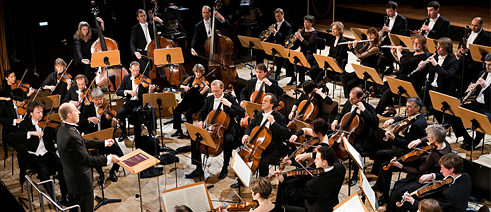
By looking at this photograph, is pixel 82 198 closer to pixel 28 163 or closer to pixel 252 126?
pixel 28 163

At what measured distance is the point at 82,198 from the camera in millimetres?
5258

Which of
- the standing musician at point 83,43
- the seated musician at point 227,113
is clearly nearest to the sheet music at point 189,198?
the seated musician at point 227,113

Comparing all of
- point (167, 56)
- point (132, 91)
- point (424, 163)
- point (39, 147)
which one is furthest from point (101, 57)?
point (424, 163)

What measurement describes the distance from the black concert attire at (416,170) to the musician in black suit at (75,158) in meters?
2.55

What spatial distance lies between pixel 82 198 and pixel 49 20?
505 cm

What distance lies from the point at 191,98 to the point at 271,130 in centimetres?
190

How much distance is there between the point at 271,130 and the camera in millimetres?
5875

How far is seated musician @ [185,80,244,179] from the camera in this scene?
638 cm

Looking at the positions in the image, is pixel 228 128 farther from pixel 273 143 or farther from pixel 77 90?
pixel 77 90

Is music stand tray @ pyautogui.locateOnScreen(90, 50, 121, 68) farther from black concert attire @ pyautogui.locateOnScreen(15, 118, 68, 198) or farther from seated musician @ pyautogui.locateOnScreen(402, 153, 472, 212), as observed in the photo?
seated musician @ pyautogui.locateOnScreen(402, 153, 472, 212)

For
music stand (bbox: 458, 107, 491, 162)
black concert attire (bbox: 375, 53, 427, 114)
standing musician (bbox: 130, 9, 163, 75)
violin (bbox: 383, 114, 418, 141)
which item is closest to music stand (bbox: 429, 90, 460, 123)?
music stand (bbox: 458, 107, 491, 162)

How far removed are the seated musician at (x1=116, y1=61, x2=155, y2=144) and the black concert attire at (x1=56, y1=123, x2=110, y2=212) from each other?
6.38 ft

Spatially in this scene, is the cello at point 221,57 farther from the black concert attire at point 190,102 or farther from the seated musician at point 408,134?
the seated musician at point 408,134

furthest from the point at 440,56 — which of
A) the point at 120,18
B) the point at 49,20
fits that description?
the point at 49,20
